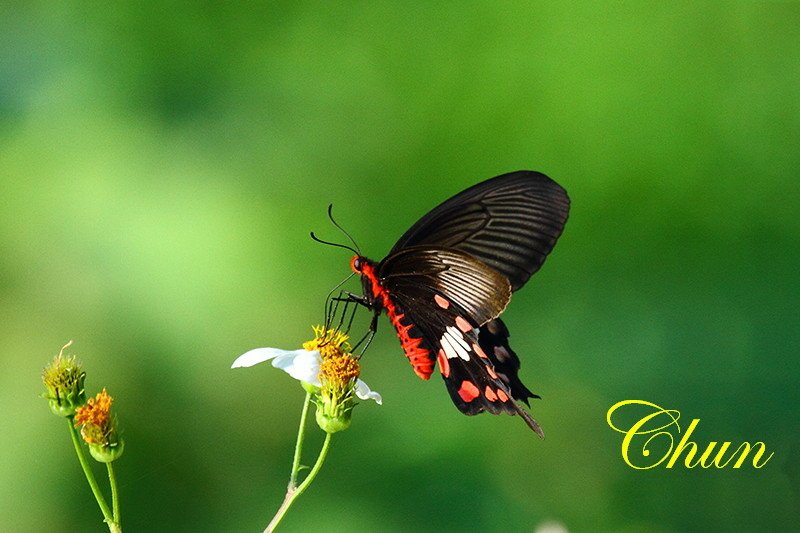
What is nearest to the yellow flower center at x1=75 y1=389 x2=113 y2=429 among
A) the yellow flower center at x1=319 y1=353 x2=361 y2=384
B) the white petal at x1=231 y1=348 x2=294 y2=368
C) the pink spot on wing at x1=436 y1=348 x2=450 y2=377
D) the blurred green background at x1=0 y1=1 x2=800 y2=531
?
the white petal at x1=231 y1=348 x2=294 y2=368

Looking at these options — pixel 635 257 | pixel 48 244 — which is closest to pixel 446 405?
pixel 635 257

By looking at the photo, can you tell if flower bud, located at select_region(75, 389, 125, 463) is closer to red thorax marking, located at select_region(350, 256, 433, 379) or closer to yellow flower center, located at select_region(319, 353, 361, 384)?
yellow flower center, located at select_region(319, 353, 361, 384)

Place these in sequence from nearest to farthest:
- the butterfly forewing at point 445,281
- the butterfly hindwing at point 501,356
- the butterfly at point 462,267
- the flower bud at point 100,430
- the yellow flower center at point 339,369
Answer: the flower bud at point 100,430, the yellow flower center at point 339,369, the butterfly forewing at point 445,281, the butterfly at point 462,267, the butterfly hindwing at point 501,356

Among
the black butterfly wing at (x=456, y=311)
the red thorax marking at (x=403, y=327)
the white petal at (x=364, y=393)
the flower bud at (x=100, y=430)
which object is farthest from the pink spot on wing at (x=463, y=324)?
the flower bud at (x=100, y=430)

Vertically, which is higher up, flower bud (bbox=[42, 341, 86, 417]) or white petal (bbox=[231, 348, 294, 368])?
white petal (bbox=[231, 348, 294, 368])

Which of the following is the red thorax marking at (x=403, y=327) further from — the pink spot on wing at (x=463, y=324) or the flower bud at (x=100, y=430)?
the flower bud at (x=100, y=430)

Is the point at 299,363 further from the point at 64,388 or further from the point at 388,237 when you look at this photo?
the point at 388,237

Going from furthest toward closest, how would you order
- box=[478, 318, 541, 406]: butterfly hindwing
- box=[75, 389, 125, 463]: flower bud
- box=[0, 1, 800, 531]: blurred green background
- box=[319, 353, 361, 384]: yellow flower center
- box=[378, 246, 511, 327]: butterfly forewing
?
box=[0, 1, 800, 531]: blurred green background
box=[478, 318, 541, 406]: butterfly hindwing
box=[378, 246, 511, 327]: butterfly forewing
box=[319, 353, 361, 384]: yellow flower center
box=[75, 389, 125, 463]: flower bud
